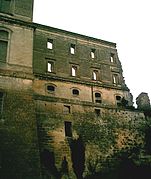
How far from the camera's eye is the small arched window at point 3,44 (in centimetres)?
2192

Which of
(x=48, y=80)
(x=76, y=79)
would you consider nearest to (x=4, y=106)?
(x=48, y=80)

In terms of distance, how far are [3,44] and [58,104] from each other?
7.65 meters

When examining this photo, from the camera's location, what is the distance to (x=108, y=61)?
35.2 m

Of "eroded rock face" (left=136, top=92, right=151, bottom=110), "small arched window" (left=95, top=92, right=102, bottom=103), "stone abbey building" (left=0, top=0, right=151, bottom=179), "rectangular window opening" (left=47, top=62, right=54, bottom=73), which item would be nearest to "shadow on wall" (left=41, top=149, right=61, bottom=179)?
"stone abbey building" (left=0, top=0, right=151, bottom=179)

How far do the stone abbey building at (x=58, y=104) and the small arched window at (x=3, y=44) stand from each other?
0.07 m

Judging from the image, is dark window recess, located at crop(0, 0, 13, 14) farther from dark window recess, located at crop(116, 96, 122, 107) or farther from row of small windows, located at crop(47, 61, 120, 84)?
dark window recess, located at crop(116, 96, 122, 107)

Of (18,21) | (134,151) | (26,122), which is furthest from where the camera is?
(134,151)

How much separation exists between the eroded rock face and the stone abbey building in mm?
1295

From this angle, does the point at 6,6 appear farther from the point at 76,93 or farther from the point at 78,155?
the point at 78,155

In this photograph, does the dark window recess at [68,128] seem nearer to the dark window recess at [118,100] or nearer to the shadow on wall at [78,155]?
the shadow on wall at [78,155]

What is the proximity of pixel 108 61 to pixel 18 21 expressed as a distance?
14.4m

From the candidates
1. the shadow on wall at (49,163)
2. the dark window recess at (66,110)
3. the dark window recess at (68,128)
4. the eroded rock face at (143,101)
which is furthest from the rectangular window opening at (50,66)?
the eroded rock face at (143,101)

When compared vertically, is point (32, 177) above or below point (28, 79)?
below

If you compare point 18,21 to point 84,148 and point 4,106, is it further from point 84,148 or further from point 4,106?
point 84,148
